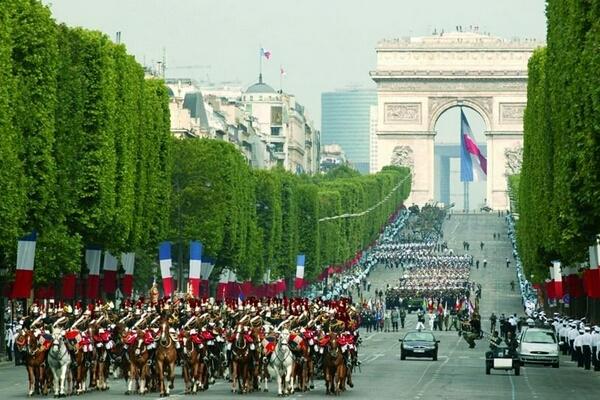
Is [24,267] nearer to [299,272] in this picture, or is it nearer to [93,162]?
[93,162]

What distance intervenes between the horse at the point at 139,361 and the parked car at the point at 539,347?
23391 millimetres

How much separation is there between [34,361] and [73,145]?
2753 centimetres

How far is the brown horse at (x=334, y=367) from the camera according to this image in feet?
158

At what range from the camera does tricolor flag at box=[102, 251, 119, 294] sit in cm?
8300

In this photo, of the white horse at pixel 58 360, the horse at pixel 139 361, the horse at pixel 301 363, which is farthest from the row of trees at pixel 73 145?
the white horse at pixel 58 360

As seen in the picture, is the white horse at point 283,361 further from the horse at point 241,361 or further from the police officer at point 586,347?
the police officer at point 586,347

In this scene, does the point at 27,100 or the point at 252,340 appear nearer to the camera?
the point at 252,340

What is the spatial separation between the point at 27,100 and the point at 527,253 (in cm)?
4763

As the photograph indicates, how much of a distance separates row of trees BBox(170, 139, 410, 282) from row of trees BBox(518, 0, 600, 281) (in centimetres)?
1643

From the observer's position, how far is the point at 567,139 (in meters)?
65.2

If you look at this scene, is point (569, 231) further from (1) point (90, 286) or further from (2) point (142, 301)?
(1) point (90, 286)

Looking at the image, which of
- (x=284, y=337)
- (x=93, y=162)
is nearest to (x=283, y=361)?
(x=284, y=337)

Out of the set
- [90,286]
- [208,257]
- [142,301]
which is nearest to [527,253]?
[208,257]

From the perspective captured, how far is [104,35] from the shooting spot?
78688 mm
